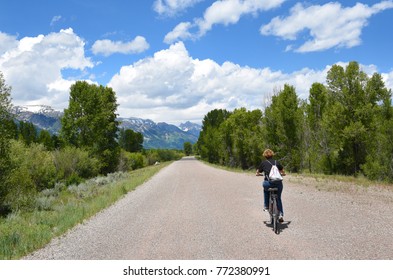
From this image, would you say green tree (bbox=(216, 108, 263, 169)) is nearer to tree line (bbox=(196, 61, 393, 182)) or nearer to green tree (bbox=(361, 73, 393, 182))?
tree line (bbox=(196, 61, 393, 182))

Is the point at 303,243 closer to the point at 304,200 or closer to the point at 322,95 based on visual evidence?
the point at 304,200

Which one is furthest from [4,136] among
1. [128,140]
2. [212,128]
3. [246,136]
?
[128,140]

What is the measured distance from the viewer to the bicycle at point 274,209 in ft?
27.7

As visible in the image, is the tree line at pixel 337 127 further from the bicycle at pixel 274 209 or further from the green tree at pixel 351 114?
the bicycle at pixel 274 209

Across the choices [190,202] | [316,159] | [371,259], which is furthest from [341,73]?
[371,259]

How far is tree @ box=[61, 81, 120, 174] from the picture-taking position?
42562 millimetres

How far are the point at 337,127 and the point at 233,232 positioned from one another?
2100 centimetres

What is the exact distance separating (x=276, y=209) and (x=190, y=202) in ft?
19.9

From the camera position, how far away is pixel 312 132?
108ft

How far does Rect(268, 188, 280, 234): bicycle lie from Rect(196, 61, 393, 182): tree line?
16.5 meters

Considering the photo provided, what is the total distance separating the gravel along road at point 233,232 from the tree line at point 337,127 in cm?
1105

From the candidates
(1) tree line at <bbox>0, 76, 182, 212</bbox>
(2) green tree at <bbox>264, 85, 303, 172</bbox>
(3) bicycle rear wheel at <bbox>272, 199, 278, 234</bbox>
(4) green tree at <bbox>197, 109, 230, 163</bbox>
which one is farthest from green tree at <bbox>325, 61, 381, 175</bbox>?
(4) green tree at <bbox>197, 109, 230, 163</bbox>

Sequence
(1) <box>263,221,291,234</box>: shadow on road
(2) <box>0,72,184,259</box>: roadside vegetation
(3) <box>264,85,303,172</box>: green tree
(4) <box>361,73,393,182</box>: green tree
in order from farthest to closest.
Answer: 1. (3) <box>264,85,303,172</box>: green tree
2. (4) <box>361,73,393,182</box>: green tree
3. (2) <box>0,72,184,259</box>: roadside vegetation
4. (1) <box>263,221,291,234</box>: shadow on road

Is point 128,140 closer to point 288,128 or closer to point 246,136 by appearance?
point 246,136
